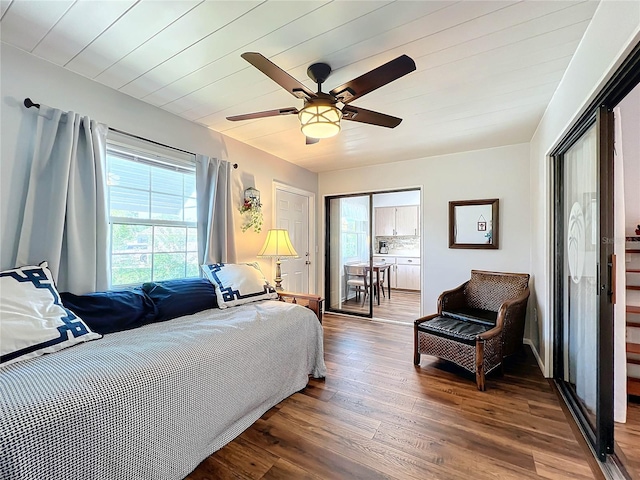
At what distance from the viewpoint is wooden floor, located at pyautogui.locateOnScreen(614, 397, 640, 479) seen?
1.54 metres

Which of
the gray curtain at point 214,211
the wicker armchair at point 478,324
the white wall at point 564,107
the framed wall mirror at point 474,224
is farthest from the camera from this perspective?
the framed wall mirror at point 474,224

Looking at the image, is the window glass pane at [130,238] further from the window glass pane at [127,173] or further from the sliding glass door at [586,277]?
the sliding glass door at [586,277]

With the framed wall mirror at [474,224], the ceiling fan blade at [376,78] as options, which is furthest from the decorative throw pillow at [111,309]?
the framed wall mirror at [474,224]

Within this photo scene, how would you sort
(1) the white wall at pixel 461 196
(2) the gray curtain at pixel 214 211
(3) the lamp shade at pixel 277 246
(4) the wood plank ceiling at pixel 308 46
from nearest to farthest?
(4) the wood plank ceiling at pixel 308 46 < (2) the gray curtain at pixel 214 211 < (3) the lamp shade at pixel 277 246 < (1) the white wall at pixel 461 196

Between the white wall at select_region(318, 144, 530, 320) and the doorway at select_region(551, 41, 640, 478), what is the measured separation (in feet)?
3.46

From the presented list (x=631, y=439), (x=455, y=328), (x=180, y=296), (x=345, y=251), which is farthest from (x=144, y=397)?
(x=345, y=251)

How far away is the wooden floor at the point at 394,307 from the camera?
4590 mm

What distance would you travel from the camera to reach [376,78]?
61.5 inches

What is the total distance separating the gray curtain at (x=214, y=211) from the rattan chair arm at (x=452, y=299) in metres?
2.30

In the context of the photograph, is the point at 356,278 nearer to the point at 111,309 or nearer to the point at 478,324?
the point at 478,324

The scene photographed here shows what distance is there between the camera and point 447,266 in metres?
3.89

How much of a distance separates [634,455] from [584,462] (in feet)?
1.03

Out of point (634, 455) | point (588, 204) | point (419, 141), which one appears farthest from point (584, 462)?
point (419, 141)

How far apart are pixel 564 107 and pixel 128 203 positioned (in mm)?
3407
